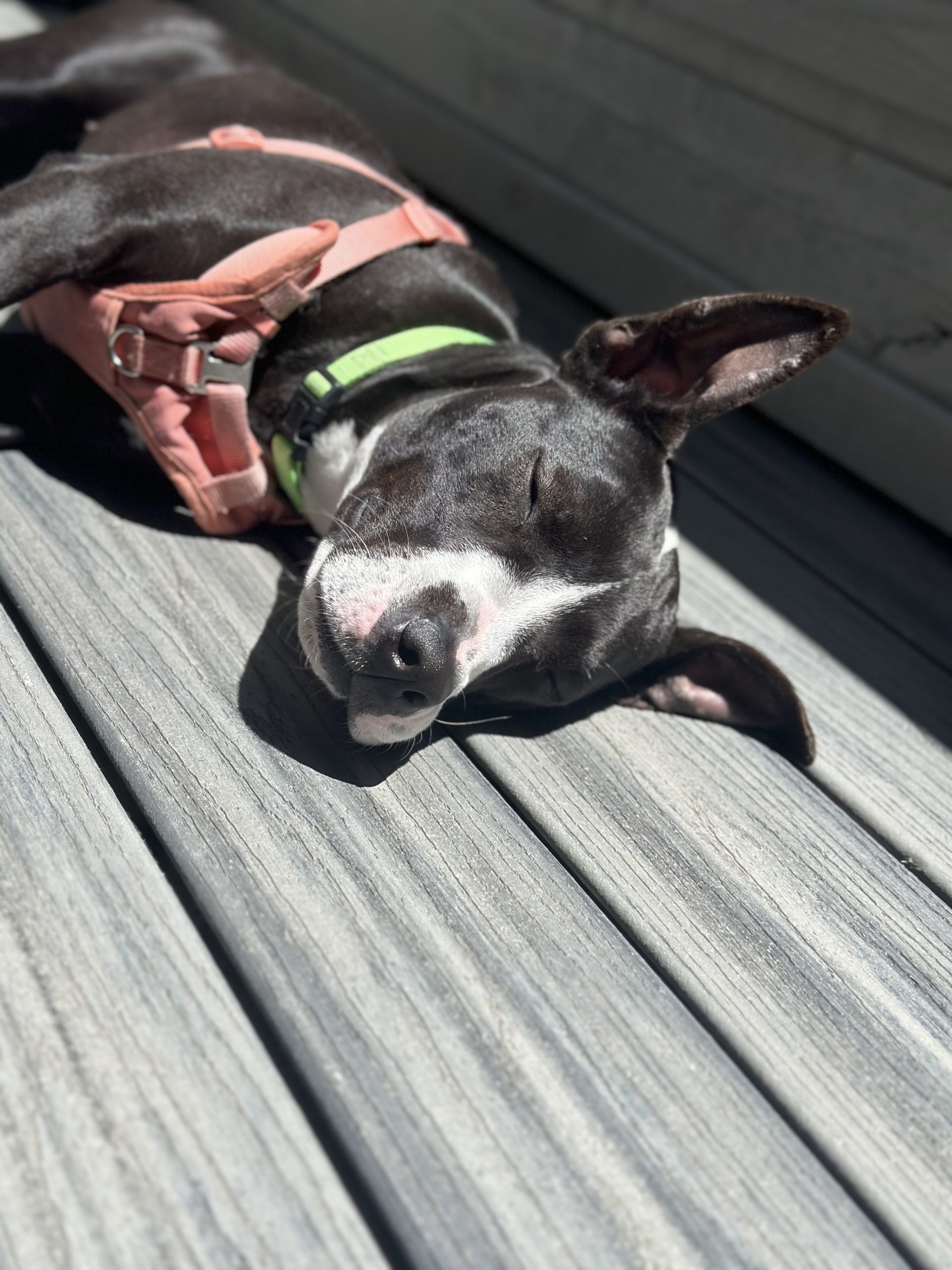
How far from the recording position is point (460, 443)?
6.63ft

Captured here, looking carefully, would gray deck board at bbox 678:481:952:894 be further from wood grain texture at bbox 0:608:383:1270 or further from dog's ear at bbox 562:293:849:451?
wood grain texture at bbox 0:608:383:1270

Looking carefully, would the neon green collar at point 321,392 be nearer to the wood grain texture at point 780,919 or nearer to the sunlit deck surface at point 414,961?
the sunlit deck surface at point 414,961

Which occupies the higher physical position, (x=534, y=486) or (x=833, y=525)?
(x=534, y=486)

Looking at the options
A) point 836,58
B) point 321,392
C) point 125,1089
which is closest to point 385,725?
point 125,1089

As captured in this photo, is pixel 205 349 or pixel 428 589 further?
pixel 205 349

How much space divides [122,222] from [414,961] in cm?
156

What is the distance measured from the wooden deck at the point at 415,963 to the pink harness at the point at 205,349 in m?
0.14

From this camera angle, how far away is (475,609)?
5.96ft

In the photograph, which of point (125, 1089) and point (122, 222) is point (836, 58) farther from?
point (125, 1089)

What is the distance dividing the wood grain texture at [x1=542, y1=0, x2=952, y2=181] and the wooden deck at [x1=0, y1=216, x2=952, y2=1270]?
5.42 ft

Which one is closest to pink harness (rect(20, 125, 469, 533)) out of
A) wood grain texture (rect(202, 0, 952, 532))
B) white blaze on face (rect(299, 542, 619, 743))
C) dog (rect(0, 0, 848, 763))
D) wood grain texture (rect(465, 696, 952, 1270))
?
dog (rect(0, 0, 848, 763))

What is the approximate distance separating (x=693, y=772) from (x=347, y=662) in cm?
69

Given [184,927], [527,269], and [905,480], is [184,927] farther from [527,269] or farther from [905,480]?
[527,269]

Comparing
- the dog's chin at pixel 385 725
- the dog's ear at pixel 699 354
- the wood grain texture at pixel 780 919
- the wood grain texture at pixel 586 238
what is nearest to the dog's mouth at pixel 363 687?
the dog's chin at pixel 385 725
